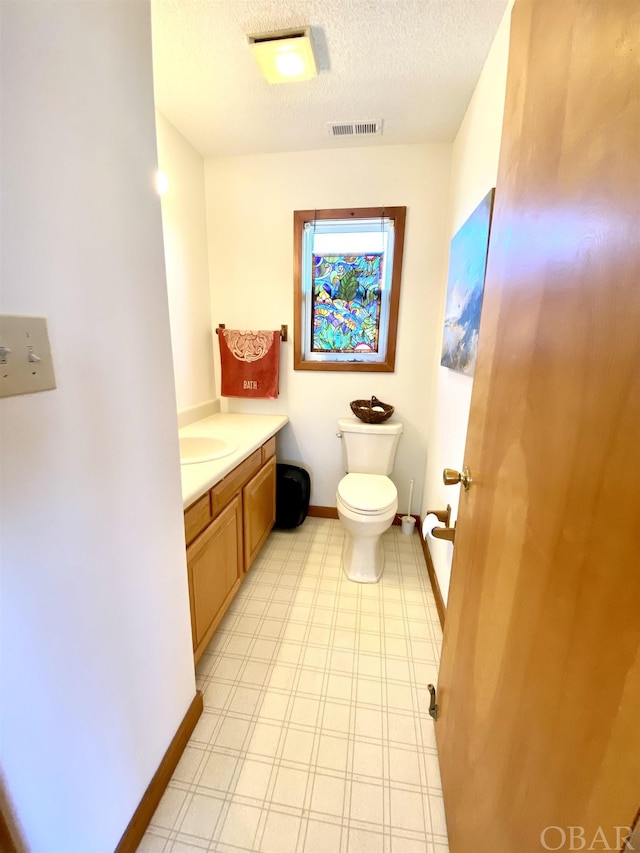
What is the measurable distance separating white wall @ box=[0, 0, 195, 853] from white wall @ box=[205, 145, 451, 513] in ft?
4.96

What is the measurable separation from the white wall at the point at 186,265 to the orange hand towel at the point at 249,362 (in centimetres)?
14

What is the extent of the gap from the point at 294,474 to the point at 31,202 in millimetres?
1988

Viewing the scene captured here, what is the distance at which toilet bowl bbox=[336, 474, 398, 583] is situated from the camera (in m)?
1.82

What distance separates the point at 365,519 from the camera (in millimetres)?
1811

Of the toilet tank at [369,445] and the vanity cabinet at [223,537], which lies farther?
the toilet tank at [369,445]

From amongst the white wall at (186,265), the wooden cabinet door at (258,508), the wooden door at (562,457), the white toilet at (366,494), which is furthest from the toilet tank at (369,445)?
the wooden door at (562,457)

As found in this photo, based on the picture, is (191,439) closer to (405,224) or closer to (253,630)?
(253,630)

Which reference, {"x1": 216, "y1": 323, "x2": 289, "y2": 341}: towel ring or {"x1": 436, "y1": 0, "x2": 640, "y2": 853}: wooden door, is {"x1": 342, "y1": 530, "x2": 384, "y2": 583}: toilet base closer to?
{"x1": 436, "y1": 0, "x2": 640, "y2": 853}: wooden door

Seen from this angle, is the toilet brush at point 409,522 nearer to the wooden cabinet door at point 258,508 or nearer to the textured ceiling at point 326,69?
the wooden cabinet door at point 258,508

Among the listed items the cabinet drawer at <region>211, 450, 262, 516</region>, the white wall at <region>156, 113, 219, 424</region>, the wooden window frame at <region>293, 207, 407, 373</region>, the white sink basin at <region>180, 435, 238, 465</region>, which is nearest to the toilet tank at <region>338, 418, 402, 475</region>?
the wooden window frame at <region>293, 207, 407, 373</region>

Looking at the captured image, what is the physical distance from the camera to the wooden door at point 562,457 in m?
0.36

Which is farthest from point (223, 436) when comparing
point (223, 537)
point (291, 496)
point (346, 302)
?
point (346, 302)

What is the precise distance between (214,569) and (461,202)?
6.81ft

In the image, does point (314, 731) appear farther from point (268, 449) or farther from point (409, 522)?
point (409, 522)
